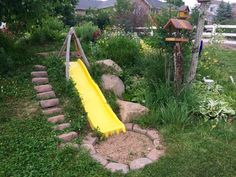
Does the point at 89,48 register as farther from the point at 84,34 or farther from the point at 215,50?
the point at 215,50

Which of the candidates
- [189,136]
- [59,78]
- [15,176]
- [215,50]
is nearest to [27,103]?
[59,78]

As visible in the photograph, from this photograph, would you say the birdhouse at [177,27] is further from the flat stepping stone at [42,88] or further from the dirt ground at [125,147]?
the flat stepping stone at [42,88]

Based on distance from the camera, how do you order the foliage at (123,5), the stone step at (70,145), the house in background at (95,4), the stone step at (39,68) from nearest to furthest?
1. the stone step at (70,145)
2. the stone step at (39,68)
3. the foliage at (123,5)
4. the house in background at (95,4)

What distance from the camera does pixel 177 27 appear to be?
204 inches

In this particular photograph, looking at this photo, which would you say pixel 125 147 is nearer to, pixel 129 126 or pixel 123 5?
pixel 129 126

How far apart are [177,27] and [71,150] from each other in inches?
114

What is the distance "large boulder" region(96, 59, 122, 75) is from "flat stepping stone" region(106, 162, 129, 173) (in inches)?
121

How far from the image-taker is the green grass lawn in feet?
12.4

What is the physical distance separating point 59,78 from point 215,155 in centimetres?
357

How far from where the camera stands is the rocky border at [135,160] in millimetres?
3907

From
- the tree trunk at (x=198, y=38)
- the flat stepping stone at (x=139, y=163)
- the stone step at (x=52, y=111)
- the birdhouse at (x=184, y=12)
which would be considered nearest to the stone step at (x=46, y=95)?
the stone step at (x=52, y=111)

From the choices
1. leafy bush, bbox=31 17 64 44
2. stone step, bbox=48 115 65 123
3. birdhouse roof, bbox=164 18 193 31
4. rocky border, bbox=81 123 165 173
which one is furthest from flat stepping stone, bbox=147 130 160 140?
leafy bush, bbox=31 17 64 44

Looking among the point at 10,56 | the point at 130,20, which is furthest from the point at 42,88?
the point at 130,20

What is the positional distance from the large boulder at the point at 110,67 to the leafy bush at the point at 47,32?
3173mm
